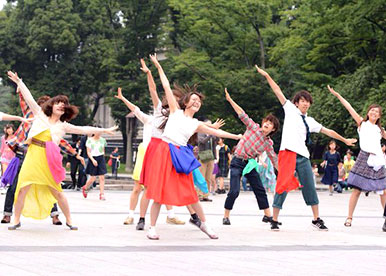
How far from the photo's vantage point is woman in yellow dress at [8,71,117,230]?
10.3 metres

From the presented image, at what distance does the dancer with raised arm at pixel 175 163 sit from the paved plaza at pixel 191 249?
47cm

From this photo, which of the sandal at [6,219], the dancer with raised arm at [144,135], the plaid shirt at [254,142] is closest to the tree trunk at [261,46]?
the dancer with raised arm at [144,135]

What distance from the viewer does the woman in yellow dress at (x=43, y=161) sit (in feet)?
33.7

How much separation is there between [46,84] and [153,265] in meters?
49.4

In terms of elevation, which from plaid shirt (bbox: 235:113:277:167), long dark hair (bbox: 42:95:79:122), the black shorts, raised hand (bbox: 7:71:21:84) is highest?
raised hand (bbox: 7:71:21:84)

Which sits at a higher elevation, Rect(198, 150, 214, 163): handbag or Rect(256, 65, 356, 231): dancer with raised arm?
Rect(256, 65, 356, 231): dancer with raised arm

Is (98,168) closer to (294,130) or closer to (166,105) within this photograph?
(294,130)

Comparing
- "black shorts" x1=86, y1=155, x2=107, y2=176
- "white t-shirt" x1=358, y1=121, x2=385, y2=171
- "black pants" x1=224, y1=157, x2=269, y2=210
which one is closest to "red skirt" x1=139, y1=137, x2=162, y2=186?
"black pants" x1=224, y1=157, x2=269, y2=210

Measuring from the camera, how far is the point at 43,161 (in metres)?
10.3

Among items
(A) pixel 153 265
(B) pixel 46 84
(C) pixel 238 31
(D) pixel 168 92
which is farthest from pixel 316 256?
(B) pixel 46 84

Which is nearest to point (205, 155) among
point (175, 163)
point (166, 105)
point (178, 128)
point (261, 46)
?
point (166, 105)

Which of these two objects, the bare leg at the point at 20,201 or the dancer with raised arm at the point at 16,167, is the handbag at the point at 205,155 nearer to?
the dancer with raised arm at the point at 16,167

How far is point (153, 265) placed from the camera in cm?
724

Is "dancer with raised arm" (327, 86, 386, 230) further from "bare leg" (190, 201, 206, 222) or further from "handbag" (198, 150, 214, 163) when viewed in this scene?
"handbag" (198, 150, 214, 163)
